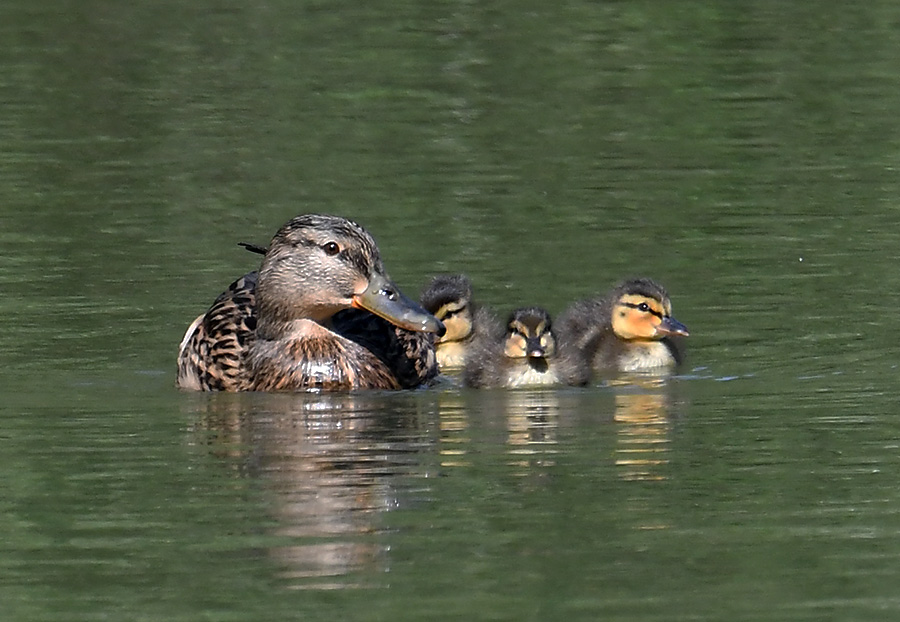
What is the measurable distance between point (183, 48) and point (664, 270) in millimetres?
9144

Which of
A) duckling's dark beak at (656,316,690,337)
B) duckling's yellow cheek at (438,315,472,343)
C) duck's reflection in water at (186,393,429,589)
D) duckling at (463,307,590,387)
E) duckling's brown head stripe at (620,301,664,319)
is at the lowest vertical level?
duck's reflection in water at (186,393,429,589)

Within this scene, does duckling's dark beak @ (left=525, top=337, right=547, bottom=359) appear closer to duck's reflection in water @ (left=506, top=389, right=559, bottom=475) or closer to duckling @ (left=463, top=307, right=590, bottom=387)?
duckling @ (left=463, top=307, right=590, bottom=387)

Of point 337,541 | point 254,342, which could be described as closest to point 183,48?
point 254,342

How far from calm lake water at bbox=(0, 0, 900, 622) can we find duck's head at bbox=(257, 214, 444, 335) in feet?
1.45

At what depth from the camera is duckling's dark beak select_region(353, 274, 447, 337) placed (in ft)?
30.6

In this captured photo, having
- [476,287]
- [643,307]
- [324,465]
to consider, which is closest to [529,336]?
[643,307]

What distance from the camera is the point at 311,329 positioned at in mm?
9789

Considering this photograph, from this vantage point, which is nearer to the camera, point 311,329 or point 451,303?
point 311,329

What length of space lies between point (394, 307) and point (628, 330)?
162 cm

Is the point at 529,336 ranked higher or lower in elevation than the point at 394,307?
lower

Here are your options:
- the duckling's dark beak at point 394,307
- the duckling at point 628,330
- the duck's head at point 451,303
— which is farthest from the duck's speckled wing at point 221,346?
the duckling at point 628,330

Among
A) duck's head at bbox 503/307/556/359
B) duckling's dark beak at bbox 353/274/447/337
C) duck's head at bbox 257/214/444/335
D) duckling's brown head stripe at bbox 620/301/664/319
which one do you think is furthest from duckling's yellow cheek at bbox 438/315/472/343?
duckling's dark beak at bbox 353/274/447/337

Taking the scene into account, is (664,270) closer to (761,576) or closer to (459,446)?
(459,446)

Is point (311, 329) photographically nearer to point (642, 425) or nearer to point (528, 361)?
point (528, 361)
